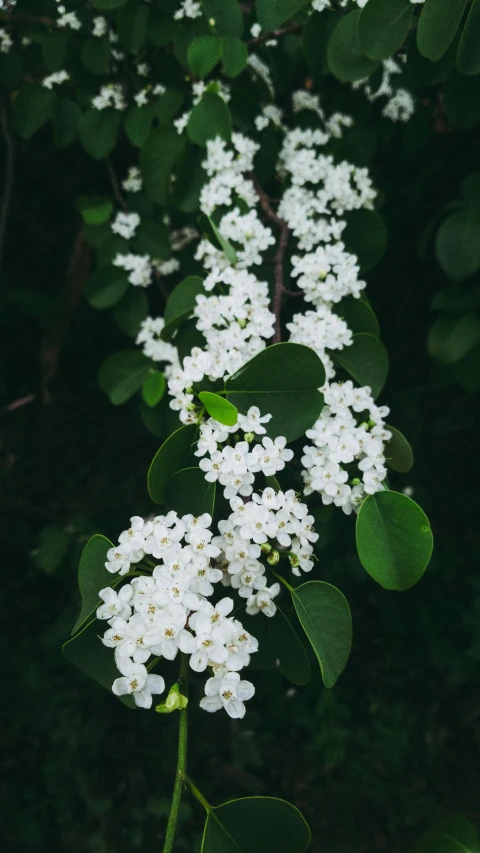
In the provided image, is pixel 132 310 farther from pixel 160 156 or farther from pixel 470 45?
pixel 470 45

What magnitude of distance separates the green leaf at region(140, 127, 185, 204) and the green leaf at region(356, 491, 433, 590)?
0.90 meters

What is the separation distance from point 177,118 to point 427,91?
0.73 meters

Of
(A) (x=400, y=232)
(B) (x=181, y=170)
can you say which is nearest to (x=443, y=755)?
(A) (x=400, y=232)

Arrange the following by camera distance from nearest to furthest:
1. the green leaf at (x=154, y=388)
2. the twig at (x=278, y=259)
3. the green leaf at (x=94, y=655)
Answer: the green leaf at (x=94, y=655)
the twig at (x=278, y=259)
the green leaf at (x=154, y=388)

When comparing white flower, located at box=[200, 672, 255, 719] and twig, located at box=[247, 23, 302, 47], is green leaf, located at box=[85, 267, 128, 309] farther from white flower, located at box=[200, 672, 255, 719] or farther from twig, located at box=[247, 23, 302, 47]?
white flower, located at box=[200, 672, 255, 719]

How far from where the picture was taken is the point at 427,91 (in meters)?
1.75

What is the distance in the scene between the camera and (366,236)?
1417mm

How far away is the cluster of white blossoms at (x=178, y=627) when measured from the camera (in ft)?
2.66

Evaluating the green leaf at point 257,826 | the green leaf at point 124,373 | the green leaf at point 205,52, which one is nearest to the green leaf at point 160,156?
the green leaf at point 205,52

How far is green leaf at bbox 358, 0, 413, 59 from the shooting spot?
44.0 inches

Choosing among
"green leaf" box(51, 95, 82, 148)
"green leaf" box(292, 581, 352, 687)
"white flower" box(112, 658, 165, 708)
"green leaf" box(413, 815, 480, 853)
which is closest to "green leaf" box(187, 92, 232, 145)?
"green leaf" box(51, 95, 82, 148)

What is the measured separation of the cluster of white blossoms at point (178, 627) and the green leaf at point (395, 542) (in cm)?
23

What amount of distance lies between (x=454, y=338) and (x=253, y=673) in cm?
126

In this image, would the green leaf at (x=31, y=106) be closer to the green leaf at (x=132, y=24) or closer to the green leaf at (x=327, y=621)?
the green leaf at (x=132, y=24)
